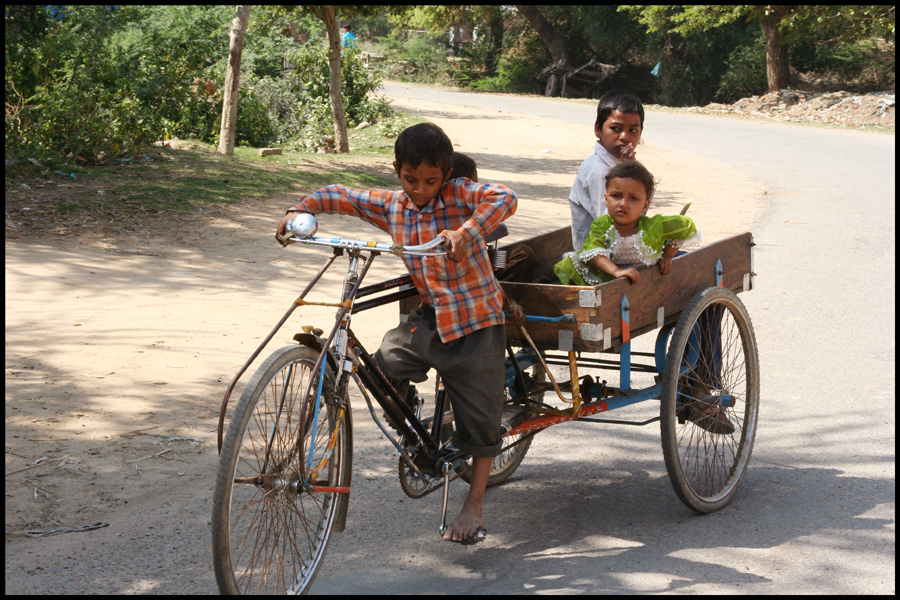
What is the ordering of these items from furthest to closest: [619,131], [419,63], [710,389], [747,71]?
1. [419,63]
2. [747,71]
3. [619,131]
4. [710,389]

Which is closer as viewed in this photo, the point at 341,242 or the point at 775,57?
the point at 341,242

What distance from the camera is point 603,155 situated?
3996 mm

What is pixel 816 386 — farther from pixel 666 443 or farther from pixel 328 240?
pixel 328 240

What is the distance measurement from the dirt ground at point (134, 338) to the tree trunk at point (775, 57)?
19960 mm

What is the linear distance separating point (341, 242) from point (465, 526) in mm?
1107

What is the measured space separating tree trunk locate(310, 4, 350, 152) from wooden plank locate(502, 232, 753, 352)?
11.8 m

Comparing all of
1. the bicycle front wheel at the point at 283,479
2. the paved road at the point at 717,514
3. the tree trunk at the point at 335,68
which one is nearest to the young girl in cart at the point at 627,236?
the paved road at the point at 717,514

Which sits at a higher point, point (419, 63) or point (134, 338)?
point (419, 63)

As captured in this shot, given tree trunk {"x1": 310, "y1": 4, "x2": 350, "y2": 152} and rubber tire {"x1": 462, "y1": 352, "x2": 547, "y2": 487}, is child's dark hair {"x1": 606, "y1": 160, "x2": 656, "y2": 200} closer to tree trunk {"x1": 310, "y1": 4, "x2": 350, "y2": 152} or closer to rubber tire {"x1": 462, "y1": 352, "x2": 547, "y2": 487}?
rubber tire {"x1": 462, "y1": 352, "x2": 547, "y2": 487}

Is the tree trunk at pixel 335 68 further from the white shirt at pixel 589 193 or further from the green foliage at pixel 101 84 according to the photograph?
the white shirt at pixel 589 193

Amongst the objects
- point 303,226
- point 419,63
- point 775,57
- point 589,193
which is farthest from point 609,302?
point 419,63

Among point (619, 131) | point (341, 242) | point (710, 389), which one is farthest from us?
point (619, 131)

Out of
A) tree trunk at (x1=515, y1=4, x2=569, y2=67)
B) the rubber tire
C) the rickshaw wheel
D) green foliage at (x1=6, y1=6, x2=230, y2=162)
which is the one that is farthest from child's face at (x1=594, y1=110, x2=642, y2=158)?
tree trunk at (x1=515, y1=4, x2=569, y2=67)

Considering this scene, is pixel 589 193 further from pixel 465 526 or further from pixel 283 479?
pixel 283 479
